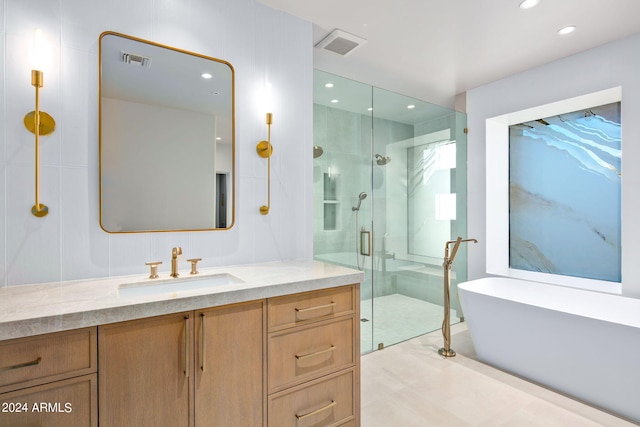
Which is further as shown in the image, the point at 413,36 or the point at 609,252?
the point at 609,252

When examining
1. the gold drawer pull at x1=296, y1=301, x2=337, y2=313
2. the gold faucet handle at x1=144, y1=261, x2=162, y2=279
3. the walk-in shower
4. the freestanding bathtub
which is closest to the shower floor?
the walk-in shower

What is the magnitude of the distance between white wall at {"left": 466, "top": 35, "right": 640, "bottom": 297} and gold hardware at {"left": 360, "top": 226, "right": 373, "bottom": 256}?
1.45 meters

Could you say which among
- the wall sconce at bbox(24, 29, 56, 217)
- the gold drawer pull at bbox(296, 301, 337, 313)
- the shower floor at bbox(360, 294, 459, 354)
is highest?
the wall sconce at bbox(24, 29, 56, 217)

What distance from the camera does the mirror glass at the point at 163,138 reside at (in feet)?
5.16

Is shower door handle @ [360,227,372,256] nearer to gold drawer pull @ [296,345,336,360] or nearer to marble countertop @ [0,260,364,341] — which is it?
marble countertop @ [0,260,364,341]

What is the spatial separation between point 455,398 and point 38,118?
→ 9.16 ft

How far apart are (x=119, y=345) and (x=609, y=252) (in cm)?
372

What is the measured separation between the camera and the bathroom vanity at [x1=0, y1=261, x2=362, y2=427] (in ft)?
→ 3.22

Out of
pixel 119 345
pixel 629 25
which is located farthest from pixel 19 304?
pixel 629 25

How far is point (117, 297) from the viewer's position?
1200 mm

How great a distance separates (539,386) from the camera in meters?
2.29

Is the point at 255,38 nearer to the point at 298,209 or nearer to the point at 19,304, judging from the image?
the point at 298,209

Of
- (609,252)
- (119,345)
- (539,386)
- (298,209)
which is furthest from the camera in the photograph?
(609,252)

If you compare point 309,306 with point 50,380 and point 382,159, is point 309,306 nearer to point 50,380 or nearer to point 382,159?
point 50,380
